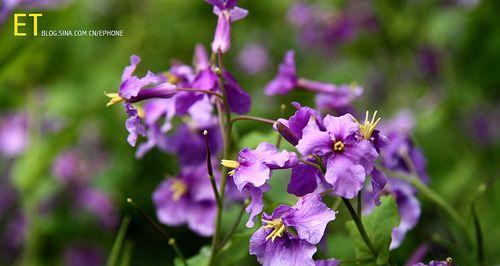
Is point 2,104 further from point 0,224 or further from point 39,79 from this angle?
point 0,224

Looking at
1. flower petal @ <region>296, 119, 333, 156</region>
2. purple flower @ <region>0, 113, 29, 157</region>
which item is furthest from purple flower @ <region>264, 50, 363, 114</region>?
purple flower @ <region>0, 113, 29, 157</region>

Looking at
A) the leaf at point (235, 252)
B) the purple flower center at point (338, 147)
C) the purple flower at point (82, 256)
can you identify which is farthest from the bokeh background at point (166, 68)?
the purple flower center at point (338, 147)

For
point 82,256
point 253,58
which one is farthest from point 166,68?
point 82,256

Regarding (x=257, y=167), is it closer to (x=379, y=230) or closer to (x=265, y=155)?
(x=265, y=155)

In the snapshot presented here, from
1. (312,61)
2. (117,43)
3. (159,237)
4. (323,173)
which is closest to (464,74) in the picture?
(312,61)

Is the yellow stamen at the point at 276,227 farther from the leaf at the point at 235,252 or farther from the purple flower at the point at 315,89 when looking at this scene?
the purple flower at the point at 315,89

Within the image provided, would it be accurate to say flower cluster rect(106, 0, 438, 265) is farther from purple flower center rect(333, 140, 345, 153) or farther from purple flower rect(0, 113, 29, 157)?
purple flower rect(0, 113, 29, 157)
